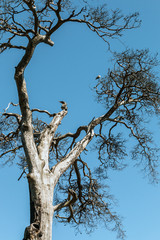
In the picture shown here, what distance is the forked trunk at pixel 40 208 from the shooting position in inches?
178

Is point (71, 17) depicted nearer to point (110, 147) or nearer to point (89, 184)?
point (110, 147)

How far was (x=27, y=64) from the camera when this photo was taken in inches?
266

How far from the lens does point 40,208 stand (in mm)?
4867

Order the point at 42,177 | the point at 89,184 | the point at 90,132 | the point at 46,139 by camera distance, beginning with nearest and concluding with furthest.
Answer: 1. the point at 42,177
2. the point at 46,139
3. the point at 90,132
4. the point at 89,184

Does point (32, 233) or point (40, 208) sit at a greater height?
point (40, 208)

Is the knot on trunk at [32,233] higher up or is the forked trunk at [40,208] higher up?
the forked trunk at [40,208]

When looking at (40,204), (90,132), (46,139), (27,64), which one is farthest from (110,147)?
(40,204)

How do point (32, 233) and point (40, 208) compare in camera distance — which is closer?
point (32, 233)

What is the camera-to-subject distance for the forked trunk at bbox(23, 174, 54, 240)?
453 cm

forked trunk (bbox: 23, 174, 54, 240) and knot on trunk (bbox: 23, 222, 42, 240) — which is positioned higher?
forked trunk (bbox: 23, 174, 54, 240)

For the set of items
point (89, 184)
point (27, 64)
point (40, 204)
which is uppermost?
point (27, 64)

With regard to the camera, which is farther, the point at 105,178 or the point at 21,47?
the point at 105,178

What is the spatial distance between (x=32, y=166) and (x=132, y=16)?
4.80 m

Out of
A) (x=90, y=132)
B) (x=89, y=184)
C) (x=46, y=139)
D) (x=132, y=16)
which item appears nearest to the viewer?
(x=46, y=139)
